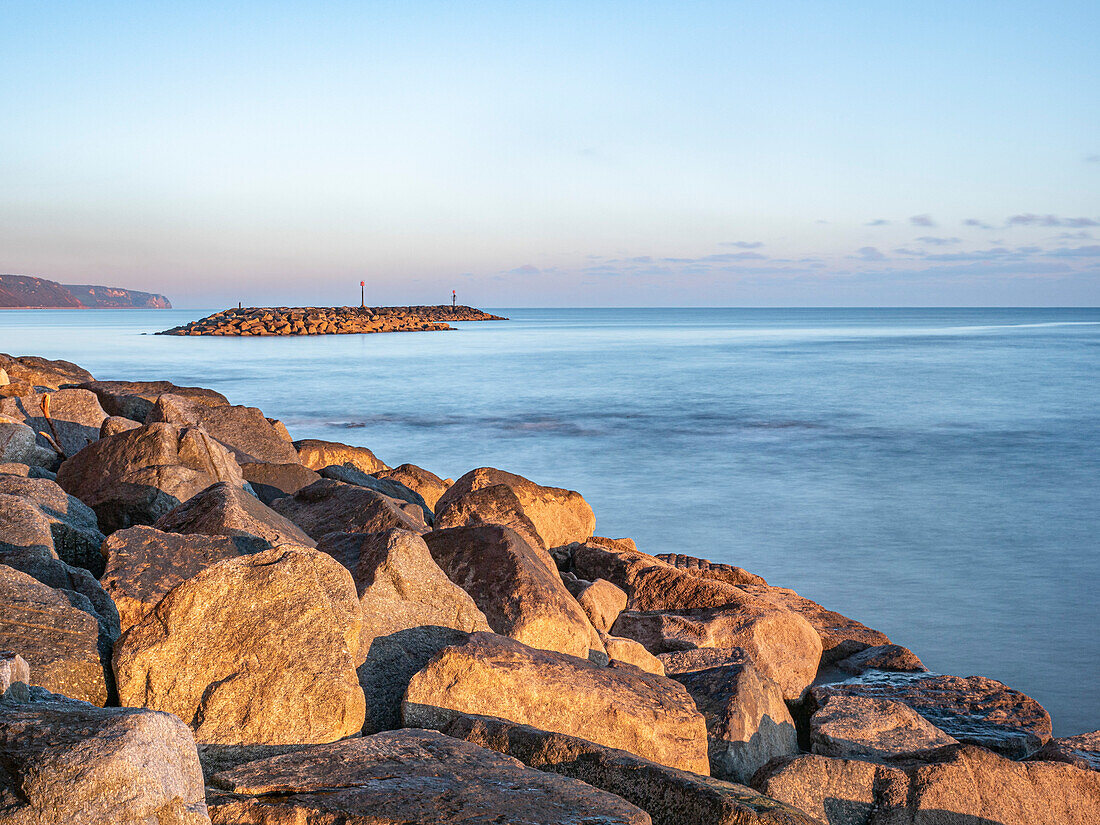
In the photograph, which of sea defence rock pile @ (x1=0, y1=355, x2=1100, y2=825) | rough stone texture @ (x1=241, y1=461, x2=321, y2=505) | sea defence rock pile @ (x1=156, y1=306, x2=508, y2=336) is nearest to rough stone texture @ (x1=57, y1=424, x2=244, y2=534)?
sea defence rock pile @ (x1=0, y1=355, x2=1100, y2=825)

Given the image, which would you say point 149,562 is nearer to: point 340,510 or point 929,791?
point 340,510

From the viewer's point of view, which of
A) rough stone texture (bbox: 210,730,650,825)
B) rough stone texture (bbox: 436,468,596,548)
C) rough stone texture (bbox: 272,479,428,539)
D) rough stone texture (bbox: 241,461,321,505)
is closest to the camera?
rough stone texture (bbox: 210,730,650,825)

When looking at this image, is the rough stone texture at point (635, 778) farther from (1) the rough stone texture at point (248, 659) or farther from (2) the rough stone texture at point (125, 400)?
(2) the rough stone texture at point (125, 400)

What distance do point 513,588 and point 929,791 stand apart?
1921 millimetres

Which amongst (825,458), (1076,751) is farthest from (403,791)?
(825,458)

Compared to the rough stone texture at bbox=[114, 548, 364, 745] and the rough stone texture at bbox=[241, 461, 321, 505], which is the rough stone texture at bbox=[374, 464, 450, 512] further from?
the rough stone texture at bbox=[114, 548, 364, 745]

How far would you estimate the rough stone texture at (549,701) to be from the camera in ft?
10.5

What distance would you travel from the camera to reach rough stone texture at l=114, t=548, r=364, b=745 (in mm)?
2961

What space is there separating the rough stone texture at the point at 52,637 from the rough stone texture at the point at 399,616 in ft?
3.03

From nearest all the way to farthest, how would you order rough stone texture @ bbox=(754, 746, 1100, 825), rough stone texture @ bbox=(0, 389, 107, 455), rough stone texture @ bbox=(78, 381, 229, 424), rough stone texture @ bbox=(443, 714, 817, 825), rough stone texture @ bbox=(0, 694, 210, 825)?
1. rough stone texture @ bbox=(0, 694, 210, 825)
2. rough stone texture @ bbox=(443, 714, 817, 825)
3. rough stone texture @ bbox=(754, 746, 1100, 825)
4. rough stone texture @ bbox=(0, 389, 107, 455)
5. rough stone texture @ bbox=(78, 381, 229, 424)

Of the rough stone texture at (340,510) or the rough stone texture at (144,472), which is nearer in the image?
the rough stone texture at (144,472)

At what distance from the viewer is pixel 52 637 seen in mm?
3068

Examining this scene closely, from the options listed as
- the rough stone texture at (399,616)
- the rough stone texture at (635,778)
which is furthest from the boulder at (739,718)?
the rough stone texture at (399,616)

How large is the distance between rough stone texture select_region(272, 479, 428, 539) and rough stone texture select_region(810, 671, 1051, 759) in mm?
2584
